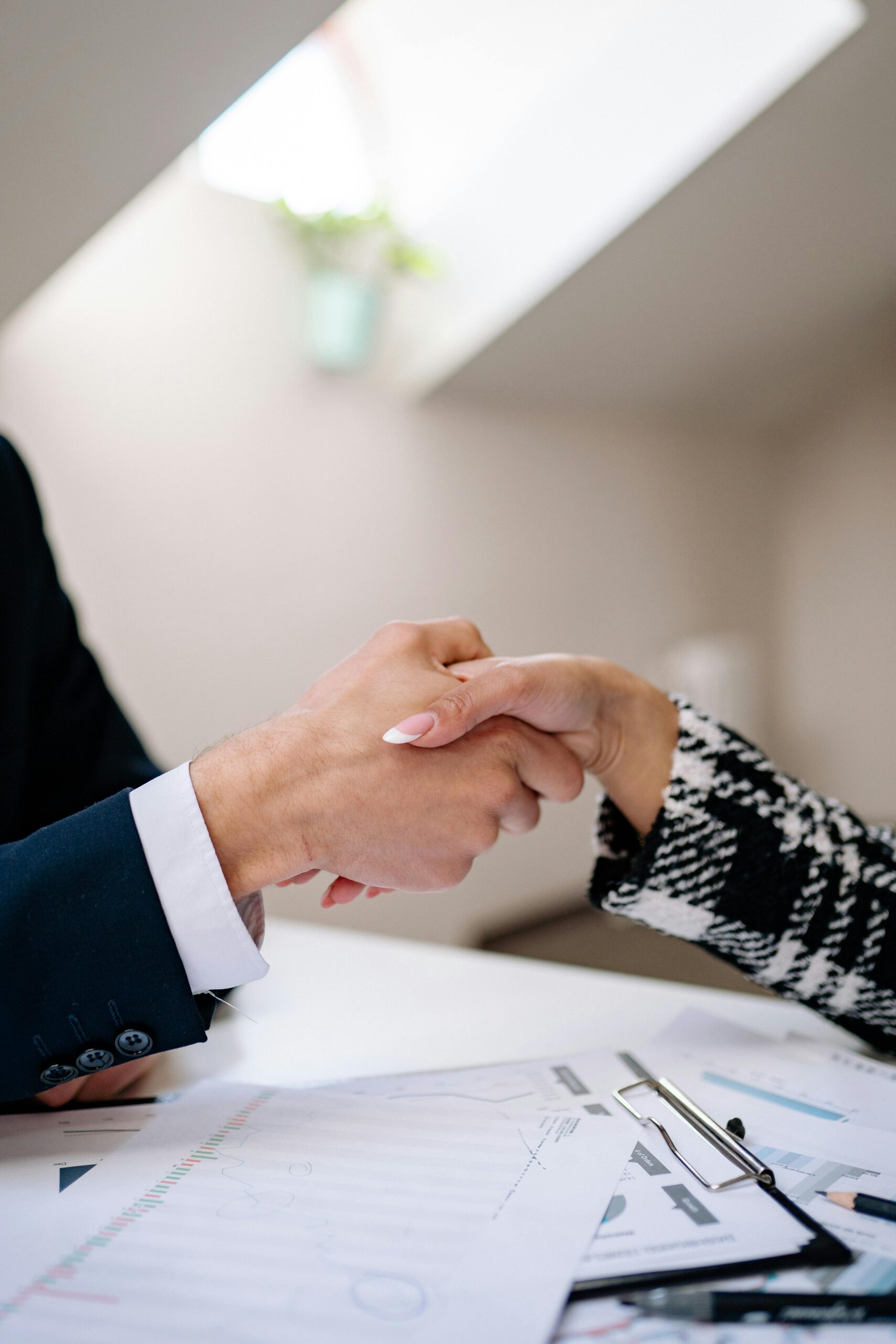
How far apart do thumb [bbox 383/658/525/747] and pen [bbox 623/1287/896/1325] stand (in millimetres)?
359

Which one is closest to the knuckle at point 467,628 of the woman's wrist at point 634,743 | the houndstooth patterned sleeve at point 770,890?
the woman's wrist at point 634,743

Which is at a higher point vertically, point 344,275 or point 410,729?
point 344,275

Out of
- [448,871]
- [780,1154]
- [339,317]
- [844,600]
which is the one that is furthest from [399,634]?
[844,600]

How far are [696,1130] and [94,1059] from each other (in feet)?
1.15

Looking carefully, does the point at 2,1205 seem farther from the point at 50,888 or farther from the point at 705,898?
the point at 705,898

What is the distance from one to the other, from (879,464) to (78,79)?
8.43ft

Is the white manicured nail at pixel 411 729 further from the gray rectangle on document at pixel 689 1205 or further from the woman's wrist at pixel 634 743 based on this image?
the gray rectangle on document at pixel 689 1205

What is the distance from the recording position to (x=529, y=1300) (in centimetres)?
35

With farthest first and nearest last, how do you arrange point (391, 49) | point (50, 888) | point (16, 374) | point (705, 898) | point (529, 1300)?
1. point (391, 49)
2. point (16, 374)
3. point (705, 898)
4. point (50, 888)
5. point (529, 1300)

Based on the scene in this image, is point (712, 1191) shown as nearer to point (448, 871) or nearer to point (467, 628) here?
point (448, 871)

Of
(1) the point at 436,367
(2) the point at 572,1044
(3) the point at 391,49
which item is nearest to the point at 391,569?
(1) the point at 436,367

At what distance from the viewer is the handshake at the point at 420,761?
559mm

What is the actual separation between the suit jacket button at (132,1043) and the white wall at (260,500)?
1139 millimetres

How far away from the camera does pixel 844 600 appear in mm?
2852
